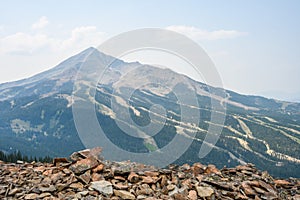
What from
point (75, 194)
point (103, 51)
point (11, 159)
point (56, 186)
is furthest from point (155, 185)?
point (11, 159)

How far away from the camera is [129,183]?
1543cm

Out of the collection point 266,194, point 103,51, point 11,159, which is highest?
point 103,51

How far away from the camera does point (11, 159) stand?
82125 mm

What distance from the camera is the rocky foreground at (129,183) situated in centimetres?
1448

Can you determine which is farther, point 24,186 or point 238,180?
point 238,180

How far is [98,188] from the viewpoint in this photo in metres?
14.6

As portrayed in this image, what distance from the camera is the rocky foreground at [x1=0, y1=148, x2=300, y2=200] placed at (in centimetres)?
1448

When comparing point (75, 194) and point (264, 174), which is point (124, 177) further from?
point (264, 174)

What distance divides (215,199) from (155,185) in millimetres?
3042

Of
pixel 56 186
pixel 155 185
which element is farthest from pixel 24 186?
pixel 155 185

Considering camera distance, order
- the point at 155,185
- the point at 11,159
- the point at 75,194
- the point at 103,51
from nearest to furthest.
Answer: the point at 75,194 → the point at 155,185 → the point at 103,51 → the point at 11,159

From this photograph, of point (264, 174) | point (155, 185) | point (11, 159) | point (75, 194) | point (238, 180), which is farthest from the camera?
point (11, 159)

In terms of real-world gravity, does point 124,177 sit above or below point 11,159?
above

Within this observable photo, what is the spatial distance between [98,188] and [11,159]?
77.1 m
